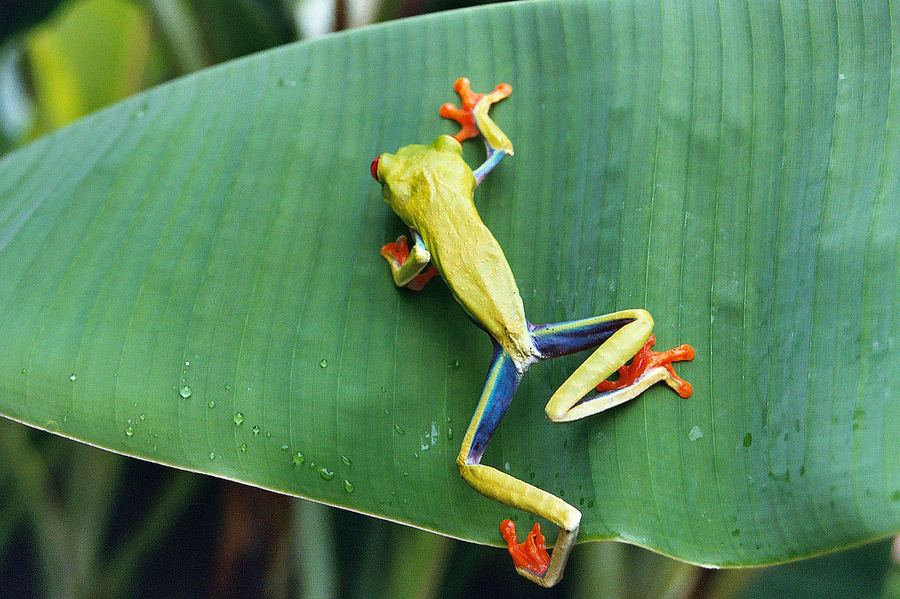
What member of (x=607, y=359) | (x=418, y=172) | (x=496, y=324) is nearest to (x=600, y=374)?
(x=607, y=359)

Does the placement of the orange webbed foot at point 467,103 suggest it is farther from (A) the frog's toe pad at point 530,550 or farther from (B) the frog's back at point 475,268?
(A) the frog's toe pad at point 530,550

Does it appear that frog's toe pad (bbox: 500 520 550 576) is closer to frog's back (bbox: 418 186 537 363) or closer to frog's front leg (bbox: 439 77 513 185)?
frog's back (bbox: 418 186 537 363)

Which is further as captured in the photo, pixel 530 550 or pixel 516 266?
pixel 516 266

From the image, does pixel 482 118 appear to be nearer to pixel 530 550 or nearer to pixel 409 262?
pixel 409 262

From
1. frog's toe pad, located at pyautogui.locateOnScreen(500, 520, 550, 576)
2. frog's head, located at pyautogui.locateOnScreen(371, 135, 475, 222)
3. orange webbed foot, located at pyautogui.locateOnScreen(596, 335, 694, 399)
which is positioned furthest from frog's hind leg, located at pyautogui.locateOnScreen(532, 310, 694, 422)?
frog's head, located at pyautogui.locateOnScreen(371, 135, 475, 222)

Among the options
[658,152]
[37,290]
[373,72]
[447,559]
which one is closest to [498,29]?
[373,72]

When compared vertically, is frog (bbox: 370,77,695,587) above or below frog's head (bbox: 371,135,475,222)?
below

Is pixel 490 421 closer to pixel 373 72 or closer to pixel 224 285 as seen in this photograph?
pixel 224 285
